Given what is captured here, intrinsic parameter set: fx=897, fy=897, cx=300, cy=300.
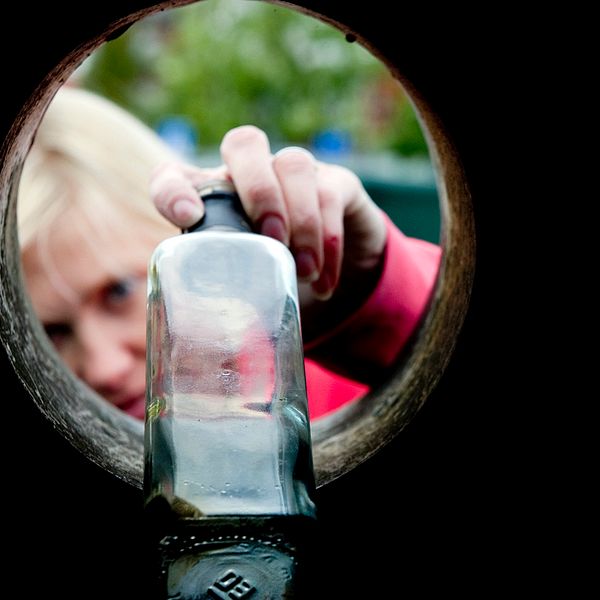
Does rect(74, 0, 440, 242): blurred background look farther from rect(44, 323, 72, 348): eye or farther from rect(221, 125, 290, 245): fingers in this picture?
rect(221, 125, 290, 245): fingers

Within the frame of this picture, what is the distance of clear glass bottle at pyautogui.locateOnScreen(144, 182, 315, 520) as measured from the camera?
417mm

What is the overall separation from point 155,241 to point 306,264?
30.9 inches

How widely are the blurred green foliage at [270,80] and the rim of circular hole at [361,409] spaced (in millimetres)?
5973

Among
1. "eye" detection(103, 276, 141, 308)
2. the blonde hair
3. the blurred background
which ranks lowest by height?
"eye" detection(103, 276, 141, 308)

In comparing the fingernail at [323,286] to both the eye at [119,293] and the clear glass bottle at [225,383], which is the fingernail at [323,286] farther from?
the eye at [119,293]

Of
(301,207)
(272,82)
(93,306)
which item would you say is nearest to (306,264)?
(301,207)

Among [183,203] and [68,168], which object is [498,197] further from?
[68,168]

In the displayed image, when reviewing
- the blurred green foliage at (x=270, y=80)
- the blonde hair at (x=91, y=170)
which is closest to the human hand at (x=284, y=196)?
the blonde hair at (x=91, y=170)

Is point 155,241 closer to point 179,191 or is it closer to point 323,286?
point 323,286

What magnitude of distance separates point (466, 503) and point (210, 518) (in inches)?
9.0

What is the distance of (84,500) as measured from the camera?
560 millimetres

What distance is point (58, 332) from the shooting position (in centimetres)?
137

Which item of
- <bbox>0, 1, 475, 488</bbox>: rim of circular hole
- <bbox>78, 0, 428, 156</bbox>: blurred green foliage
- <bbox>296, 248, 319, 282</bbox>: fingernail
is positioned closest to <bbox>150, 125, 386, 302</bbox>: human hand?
<bbox>296, 248, 319, 282</bbox>: fingernail

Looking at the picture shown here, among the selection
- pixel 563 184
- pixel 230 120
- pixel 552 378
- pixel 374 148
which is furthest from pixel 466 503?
pixel 374 148
